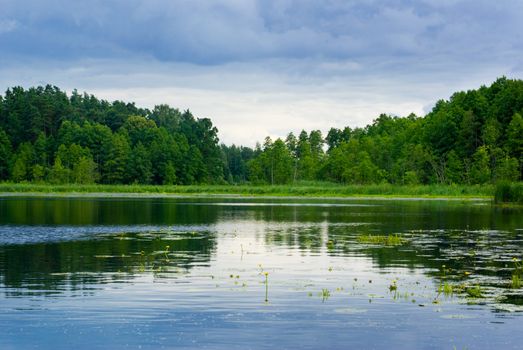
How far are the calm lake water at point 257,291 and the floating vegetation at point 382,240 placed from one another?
1.66 ft

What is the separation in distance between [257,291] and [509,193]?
71.3 meters

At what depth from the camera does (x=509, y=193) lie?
299 ft

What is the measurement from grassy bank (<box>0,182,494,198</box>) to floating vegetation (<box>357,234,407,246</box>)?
8178cm

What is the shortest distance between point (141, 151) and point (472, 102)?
86.8m

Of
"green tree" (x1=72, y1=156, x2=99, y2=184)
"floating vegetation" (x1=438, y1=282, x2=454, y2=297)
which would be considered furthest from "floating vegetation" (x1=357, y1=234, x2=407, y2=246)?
"green tree" (x1=72, y1=156, x2=99, y2=184)

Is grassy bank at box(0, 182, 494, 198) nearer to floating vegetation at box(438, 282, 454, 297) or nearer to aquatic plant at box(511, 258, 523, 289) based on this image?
aquatic plant at box(511, 258, 523, 289)

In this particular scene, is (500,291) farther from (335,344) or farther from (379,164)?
(379,164)

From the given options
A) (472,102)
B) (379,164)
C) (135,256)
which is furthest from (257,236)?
(379,164)

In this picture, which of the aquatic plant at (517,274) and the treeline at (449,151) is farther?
the treeline at (449,151)

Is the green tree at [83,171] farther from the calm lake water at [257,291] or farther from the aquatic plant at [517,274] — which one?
the aquatic plant at [517,274]

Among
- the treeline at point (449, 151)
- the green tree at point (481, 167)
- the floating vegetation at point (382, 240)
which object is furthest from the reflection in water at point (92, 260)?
the green tree at point (481, 167)

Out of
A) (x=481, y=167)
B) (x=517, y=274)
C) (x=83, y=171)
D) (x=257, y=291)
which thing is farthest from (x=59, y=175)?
(x=517, y=274)

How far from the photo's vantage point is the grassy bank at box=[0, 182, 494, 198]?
131m

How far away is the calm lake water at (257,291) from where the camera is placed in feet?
63.4
